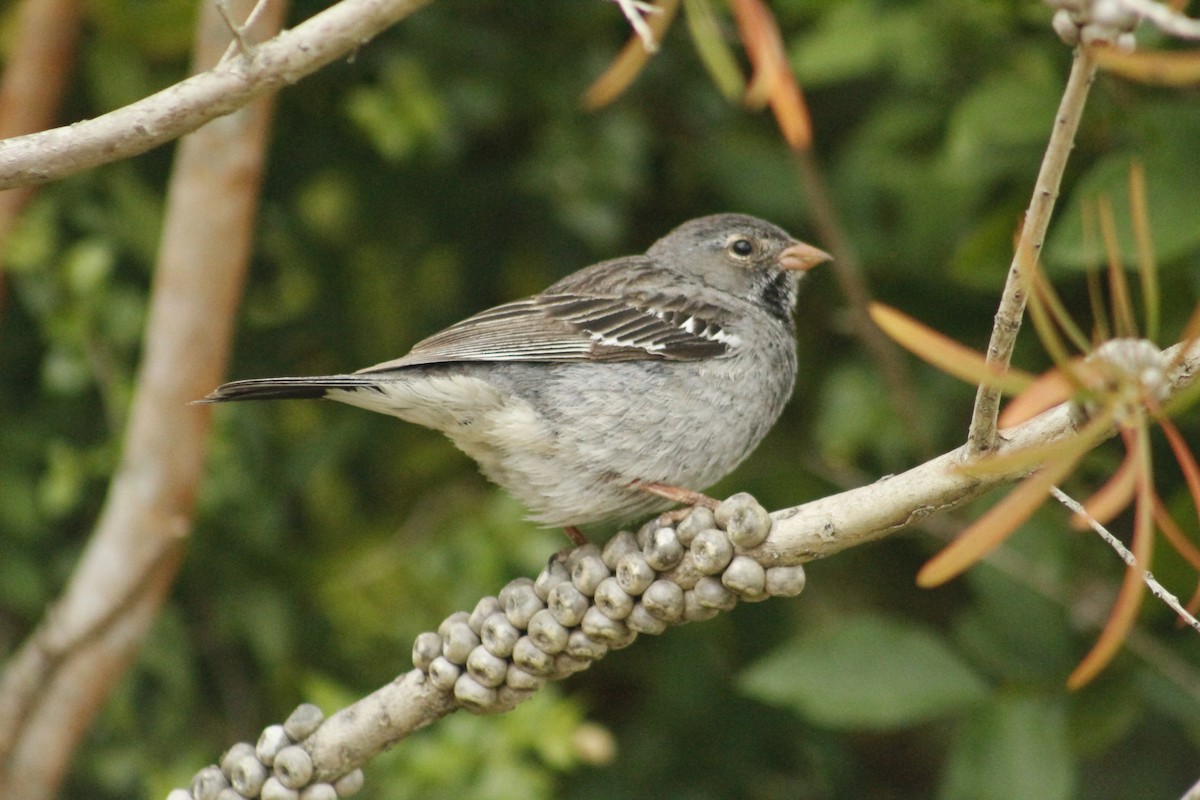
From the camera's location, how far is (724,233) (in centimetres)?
483

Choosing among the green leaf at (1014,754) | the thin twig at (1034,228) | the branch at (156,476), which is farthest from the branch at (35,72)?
the thin twig at (1034,228)

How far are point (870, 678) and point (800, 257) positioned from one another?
4.74 ft

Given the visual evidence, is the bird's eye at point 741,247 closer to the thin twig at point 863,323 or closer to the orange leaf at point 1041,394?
the thin twig at point 863,323

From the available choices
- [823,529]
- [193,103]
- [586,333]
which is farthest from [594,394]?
[193,103]

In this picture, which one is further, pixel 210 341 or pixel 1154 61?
pixel 210 341

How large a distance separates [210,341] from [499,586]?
4.19ft

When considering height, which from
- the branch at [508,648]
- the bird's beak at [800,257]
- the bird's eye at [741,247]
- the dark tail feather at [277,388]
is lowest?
the branch at [508,648]

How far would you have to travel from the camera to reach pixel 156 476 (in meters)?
4.48

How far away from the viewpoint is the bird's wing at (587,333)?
13.4ft

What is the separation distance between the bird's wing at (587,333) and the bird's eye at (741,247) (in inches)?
16.4

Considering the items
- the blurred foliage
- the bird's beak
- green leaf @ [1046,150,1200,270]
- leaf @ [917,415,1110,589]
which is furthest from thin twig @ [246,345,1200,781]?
the bird's beak

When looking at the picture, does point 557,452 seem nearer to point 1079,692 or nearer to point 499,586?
point 499,586

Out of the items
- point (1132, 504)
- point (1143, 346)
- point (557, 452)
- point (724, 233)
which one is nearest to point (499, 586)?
point (557, 452)

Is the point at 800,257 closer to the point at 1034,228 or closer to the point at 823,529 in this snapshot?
the point at 823,529
